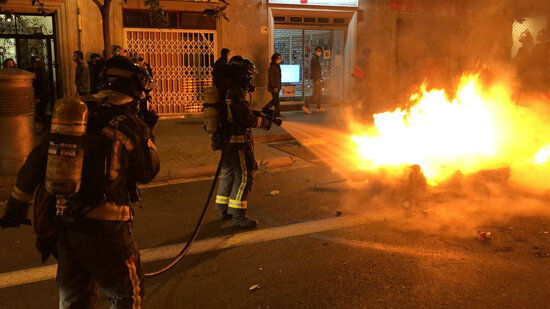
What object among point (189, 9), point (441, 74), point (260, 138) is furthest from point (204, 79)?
point (441, 74)

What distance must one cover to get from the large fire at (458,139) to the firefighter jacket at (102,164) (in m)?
4.76

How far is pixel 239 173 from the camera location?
5.63 m

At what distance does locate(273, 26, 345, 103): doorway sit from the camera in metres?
16.8

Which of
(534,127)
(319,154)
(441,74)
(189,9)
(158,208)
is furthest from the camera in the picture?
(441,74)

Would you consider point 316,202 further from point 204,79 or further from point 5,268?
point 204,79

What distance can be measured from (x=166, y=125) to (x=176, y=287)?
30.9 feet

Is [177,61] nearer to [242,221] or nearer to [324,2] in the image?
[324,2]

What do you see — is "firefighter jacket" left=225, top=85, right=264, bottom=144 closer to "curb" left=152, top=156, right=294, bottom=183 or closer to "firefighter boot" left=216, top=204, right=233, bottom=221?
"firefighter boot" left=216, top=204, right=233, bottom=221

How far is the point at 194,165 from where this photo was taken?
28.2ft

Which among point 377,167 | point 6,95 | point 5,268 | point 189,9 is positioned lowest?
point 5,268

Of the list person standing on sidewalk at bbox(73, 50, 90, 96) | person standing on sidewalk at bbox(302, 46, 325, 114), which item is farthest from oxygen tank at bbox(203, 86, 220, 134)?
person standing on sidewalk at bbox(302, 46, 325, 114)

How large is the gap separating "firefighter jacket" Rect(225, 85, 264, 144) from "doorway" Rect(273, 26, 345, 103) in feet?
37.3

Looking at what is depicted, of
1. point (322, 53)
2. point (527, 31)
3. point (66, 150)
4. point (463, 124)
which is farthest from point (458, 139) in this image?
point (322, 53)

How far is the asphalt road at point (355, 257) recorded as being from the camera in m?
3.92
